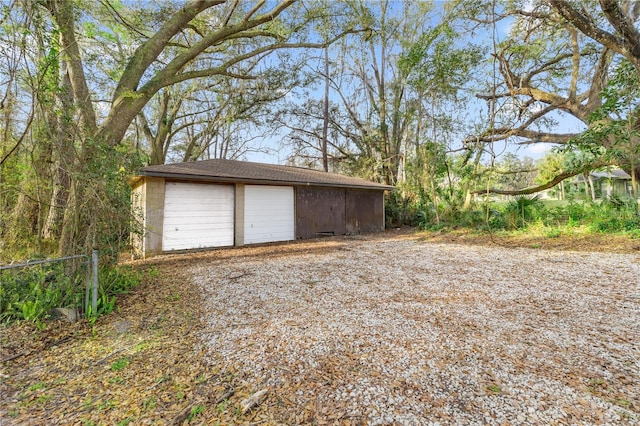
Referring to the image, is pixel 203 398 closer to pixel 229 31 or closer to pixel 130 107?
pixel 130 107

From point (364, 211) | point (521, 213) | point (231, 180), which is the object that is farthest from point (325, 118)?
point (521, 213)

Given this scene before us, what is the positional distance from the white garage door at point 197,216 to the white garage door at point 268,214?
607 millimetres

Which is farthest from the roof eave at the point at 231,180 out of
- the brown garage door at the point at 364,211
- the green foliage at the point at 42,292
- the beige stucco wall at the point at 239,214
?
the green foliage at the point at 42,292

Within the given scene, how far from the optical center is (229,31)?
677cm

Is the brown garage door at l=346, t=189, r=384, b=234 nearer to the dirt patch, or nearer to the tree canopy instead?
the tree canopy

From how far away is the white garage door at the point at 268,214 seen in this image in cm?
929

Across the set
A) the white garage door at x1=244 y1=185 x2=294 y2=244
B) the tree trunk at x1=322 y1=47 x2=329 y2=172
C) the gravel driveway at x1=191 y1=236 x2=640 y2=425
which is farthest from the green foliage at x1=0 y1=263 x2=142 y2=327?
the tree trunk at x1=322 y1=47 x2=329 y2=172

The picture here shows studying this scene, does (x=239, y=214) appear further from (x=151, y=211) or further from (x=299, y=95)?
(x=299, y=95)

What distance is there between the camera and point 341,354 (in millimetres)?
2451

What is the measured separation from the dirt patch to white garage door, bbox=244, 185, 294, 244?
4.59 meters

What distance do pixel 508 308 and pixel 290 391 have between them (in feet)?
9.93

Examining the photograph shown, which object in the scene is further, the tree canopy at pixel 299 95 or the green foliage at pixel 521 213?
the green foliage at pixel 521 213

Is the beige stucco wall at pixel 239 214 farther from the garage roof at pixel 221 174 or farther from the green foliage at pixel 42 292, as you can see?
the green foliage at pixel 42 292

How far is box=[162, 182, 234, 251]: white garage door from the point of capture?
7719 millimetres
